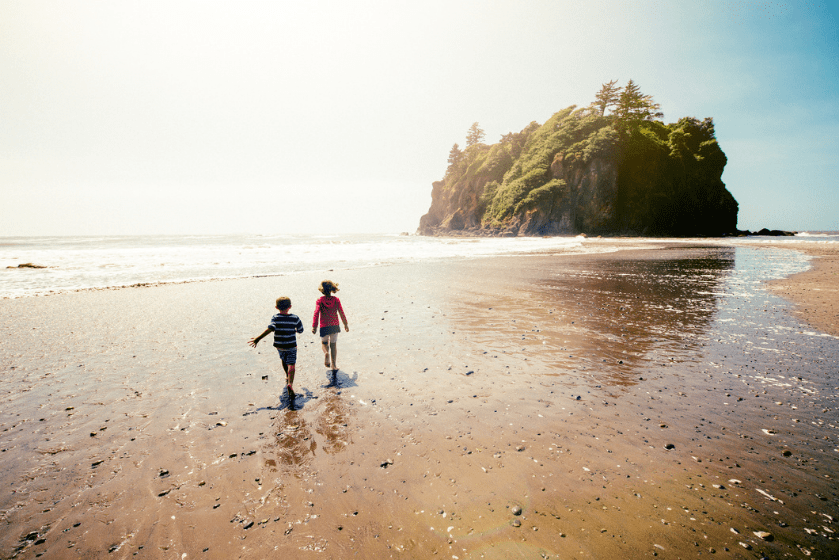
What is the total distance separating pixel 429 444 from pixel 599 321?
802cm

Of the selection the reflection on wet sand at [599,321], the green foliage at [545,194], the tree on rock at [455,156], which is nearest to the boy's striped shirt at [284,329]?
the reflection on wet sand at [599,321]

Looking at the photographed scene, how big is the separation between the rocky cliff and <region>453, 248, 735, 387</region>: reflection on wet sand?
6047 centimetres

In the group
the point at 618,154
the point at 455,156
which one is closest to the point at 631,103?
the point at 618,154

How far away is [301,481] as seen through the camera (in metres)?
3.94

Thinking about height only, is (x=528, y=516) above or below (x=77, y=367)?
below

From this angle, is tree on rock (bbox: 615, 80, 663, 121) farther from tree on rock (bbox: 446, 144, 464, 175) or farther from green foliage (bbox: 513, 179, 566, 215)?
tree on rock (bbox: 446, 144, 464, 175)

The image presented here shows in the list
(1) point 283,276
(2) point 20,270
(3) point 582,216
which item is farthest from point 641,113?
(2) point 20,270

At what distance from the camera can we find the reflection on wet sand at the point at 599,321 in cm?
738

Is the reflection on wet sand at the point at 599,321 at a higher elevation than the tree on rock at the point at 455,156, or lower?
lower

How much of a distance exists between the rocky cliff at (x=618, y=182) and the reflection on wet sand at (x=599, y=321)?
2381 inches

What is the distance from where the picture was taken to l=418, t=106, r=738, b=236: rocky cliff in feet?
235

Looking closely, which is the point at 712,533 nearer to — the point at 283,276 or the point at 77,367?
the point at 77,367

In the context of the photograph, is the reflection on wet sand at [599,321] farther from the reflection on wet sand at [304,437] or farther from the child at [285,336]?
the child at [285,336]

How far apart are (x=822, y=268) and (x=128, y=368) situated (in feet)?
116
